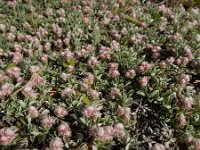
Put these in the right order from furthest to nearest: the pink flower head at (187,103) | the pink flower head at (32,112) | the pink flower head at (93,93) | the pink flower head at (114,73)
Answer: the pink flower head at (114,73) < the pink flower head at (93,93) < the pink flower head at (187,103) < the pink flower head at (32,112)

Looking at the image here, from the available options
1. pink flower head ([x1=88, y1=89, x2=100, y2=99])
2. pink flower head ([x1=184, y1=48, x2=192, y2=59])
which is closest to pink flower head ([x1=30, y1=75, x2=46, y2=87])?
pink flower head ([x1=88, y1=89, x2=100, y2=99])

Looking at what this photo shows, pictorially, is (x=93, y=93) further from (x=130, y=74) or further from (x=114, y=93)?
(x=130, y=74)

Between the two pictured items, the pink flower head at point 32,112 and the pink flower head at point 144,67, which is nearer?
the pink flower head at point 32,112

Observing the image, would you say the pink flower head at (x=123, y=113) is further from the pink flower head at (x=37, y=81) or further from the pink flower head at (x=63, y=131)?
the pink flower head at (x=37, y=81)

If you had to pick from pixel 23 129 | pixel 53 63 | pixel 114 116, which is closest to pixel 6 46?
pixel 53 63

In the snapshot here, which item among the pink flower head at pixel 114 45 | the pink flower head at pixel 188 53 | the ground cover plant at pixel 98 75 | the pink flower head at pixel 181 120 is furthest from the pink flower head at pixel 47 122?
the pink flower head at pixel 188 53

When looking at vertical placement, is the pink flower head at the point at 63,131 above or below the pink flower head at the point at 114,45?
below

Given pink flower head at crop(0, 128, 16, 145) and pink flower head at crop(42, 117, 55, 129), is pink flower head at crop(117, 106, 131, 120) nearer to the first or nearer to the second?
pink flower head at crop(42, 117, 55, 129)

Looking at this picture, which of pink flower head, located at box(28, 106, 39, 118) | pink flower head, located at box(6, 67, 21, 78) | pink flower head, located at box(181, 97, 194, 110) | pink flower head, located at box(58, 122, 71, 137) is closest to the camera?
pink flower head, located at box(58, 122, 71, 137)
